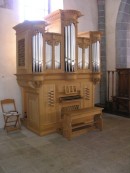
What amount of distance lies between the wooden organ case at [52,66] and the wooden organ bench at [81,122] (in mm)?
456

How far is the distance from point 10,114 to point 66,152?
2014mm

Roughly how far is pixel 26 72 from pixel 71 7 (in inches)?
125

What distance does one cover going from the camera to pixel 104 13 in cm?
780

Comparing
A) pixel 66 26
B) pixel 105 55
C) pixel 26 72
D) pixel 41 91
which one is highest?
pixel 66 26

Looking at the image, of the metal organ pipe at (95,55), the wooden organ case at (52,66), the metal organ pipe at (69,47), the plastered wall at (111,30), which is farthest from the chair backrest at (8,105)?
the plastered wall at (111,30)

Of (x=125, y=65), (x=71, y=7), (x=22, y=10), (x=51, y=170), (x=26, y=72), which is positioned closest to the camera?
(x=51, y=170)

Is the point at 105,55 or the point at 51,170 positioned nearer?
the point at 51,170

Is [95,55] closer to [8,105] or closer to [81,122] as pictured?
[81,122]

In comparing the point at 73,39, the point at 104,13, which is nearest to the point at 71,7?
the point at 104,13

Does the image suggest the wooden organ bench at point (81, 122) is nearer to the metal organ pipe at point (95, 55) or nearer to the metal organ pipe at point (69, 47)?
the metal organ pipe at point (69, 47)

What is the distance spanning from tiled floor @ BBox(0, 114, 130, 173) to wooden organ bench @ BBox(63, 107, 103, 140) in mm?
163

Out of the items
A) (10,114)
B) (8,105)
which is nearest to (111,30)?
(8,105)

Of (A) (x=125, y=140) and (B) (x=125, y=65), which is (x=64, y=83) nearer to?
(A) (x=125, y=140)

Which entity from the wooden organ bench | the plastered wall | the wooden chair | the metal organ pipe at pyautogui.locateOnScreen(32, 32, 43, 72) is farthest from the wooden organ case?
the plastered wall
